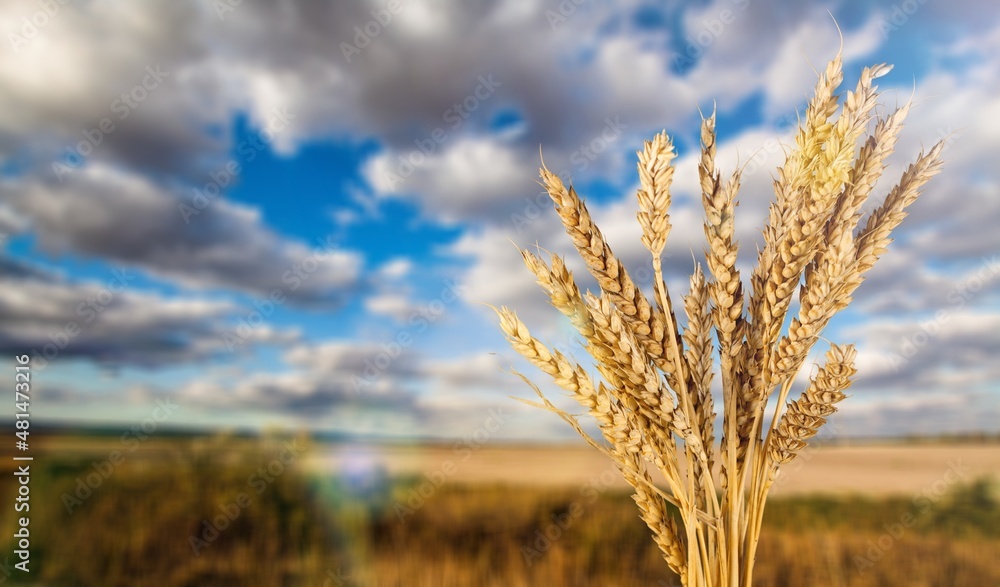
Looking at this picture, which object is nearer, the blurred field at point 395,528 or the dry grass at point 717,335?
the dry grass at point 717,335

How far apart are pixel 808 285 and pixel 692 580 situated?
0.62m

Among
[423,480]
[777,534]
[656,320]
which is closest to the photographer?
[656,320]

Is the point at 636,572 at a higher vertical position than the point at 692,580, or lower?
lower

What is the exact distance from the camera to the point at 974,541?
247 centimetres

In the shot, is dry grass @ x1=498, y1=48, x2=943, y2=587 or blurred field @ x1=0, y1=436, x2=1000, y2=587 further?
blurred field @ x1=0, y1=436, x2=1000, y2=587

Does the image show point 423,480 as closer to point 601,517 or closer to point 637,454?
point 601,517

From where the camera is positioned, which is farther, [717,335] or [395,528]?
[395,528]

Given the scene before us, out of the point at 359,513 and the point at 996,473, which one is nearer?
the point at 359,513

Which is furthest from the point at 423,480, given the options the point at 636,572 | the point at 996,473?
the point at 996,473

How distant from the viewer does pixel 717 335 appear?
1165mm

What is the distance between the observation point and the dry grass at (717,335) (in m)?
1.11

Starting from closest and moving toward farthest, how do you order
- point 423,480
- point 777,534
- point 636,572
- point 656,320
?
point 656,320, point 636,572, point 777,534, point 423,480

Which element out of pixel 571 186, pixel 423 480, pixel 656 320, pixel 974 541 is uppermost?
pixel 571 186

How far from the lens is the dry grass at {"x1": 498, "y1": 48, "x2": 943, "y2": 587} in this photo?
111 centimetres
